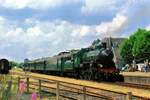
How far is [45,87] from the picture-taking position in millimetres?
24000

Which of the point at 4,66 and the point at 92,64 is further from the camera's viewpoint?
the point at 92,64

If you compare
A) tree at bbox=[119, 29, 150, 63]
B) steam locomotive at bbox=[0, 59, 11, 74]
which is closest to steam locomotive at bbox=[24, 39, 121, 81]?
steam locomotive at bbox=[0, 59, 11, 74]

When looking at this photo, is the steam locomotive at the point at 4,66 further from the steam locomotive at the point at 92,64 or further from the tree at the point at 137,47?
the tree at the point at 137,47

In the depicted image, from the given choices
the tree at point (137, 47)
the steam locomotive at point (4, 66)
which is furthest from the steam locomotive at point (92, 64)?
the tree at point (137, 47)

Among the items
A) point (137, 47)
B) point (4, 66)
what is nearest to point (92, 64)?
point (4, 66)

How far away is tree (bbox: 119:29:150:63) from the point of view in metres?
110

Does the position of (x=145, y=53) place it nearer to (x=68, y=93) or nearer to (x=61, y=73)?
(x=61, y=73)

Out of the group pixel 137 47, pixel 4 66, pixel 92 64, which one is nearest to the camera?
pixel 4 66

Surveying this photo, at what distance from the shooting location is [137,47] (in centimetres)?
11538

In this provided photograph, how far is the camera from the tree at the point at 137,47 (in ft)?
360

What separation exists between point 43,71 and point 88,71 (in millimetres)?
24584

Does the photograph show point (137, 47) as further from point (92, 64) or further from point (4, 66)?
point (4, 66)

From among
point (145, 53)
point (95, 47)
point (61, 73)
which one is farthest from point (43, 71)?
point (145, 53)

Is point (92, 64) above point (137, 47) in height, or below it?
below
